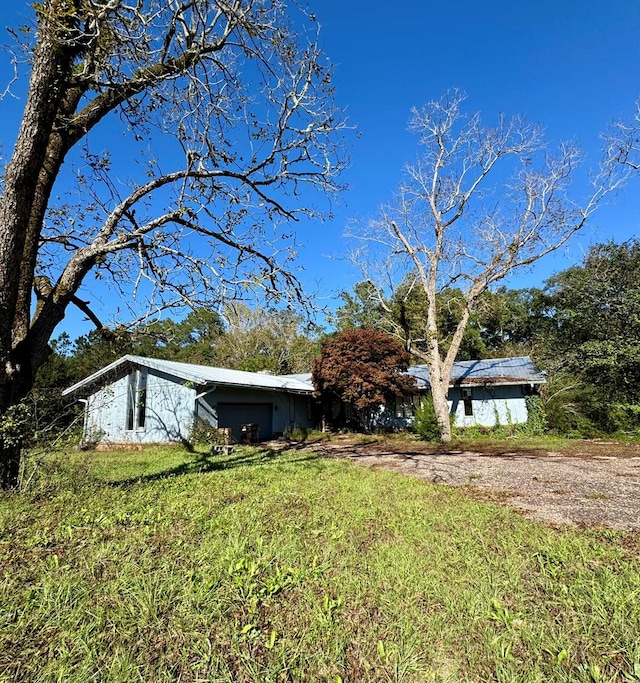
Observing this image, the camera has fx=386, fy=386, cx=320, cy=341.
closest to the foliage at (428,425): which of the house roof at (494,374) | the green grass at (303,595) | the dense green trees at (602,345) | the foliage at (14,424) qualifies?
the house roof at (494,374)

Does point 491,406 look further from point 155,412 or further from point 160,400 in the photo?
point 155,412

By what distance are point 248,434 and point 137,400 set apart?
4.61 meters

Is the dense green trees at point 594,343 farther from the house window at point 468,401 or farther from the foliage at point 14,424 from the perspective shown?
the foliage at point 14,424

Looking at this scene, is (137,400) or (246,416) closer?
(137,400)

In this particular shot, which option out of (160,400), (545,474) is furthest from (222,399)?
(545,474)

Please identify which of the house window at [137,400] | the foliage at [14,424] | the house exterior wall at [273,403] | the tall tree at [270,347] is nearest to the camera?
the foliage at [14,424]

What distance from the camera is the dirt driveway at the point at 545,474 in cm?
540

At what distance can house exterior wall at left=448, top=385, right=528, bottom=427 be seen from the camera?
1756 centimetres

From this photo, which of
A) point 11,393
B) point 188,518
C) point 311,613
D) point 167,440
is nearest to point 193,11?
point 11,393

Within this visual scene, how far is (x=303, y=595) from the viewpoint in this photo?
116 inches

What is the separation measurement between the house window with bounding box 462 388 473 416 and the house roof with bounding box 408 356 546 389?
73cm

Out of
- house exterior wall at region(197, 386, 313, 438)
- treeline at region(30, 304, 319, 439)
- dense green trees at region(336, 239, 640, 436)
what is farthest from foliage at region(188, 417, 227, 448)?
dense green trees at region(336, 239, 640, 436)

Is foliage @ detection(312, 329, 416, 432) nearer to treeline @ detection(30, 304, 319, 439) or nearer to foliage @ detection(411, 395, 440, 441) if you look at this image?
foliage @ detection(411, 395, 440, 441)

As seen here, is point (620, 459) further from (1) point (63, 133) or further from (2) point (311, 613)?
(1) point (63, 133)
